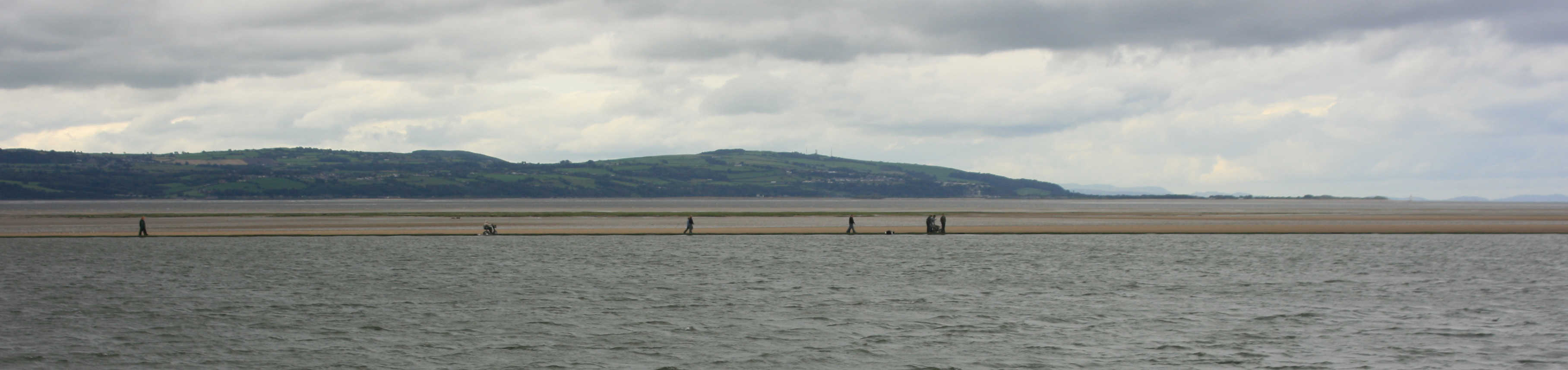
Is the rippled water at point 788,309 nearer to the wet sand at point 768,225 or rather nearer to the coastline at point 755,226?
the coastline at point 755,226

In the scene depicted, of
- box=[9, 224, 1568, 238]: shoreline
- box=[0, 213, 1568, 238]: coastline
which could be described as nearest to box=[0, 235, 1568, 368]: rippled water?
box=[9, 224, 1568, 238]: shoreline

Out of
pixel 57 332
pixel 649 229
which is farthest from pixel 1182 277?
pixel 649 229

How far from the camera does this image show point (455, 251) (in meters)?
64.4

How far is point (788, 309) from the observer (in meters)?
34.2

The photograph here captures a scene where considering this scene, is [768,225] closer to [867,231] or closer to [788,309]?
[867,231]

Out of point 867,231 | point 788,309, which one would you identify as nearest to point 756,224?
point 867,231

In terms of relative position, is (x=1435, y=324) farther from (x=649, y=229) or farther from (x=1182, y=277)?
(x=649, y=229)

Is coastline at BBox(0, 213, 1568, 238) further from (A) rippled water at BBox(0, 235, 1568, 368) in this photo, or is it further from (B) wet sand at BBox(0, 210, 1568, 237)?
(A) rippled water at BBox(0, 235, 1568, 368)

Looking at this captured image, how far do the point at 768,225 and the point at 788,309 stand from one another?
65.9 m

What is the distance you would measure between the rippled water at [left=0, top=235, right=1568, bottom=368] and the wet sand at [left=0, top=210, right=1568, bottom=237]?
79.0ft

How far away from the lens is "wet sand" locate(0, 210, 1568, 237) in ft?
286

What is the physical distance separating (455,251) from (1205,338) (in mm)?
48902

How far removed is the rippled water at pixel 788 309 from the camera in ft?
81.2

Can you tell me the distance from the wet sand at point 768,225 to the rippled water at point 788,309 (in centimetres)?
2409
